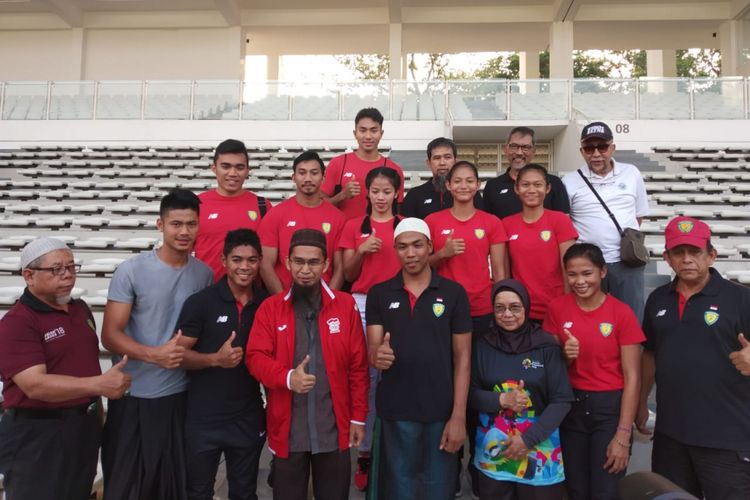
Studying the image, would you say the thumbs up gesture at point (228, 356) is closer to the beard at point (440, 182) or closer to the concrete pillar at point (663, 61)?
the beard at point (440, 182)

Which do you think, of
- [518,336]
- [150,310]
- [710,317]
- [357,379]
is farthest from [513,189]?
[150,310]

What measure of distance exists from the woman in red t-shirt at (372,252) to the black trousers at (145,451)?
0.94 meters

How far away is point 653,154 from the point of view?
10.9 metres

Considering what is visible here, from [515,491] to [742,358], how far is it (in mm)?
1078

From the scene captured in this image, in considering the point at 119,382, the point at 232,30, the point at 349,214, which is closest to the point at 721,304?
the point at 349,214

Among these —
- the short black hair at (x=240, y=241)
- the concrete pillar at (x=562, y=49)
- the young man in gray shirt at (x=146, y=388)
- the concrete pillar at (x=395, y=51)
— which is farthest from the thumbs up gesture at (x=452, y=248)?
the concrete pillar at (x=562, y=49)

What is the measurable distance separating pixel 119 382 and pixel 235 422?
52 cm

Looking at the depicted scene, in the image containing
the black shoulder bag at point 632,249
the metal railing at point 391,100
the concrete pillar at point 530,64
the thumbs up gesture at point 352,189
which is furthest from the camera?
the concrete pillar at point 530,64

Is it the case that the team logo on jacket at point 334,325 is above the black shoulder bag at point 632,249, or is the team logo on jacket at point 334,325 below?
below

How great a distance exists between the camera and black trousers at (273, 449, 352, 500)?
6.81ft

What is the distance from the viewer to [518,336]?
217 centimetres

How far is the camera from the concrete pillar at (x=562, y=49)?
14914 millimetres

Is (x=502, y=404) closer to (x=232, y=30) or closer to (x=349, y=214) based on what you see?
(x=349, y=214)

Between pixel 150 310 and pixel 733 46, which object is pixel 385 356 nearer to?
pixel 150 310
